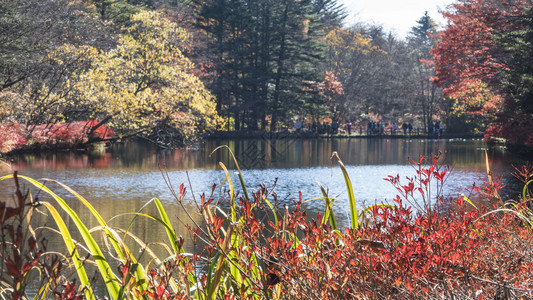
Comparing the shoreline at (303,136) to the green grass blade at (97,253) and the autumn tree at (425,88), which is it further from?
the green grass blade at (97,253)

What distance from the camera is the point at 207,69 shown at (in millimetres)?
41844

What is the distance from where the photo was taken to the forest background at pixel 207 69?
21672 mm

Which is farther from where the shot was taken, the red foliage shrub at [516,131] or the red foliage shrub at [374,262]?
the red foliage shrub at [516,131]

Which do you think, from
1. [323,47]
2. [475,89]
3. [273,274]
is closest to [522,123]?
[475,89]

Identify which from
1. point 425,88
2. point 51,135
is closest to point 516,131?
point 51,135

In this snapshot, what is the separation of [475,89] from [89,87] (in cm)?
1716

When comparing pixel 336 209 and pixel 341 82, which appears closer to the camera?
pixel 336 209

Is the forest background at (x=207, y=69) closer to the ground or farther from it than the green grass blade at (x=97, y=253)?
farther from it

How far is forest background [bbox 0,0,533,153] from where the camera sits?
853 inches

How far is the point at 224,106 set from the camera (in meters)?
43.8

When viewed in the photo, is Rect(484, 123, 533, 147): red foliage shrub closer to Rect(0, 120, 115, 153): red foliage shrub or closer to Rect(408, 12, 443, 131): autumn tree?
Rect(0, 120, 115, 153): red foliage shrub

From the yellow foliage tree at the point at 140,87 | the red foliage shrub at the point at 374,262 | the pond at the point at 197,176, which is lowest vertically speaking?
the pond at the point at 197,176

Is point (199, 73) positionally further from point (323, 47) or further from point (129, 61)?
point (129, 61)

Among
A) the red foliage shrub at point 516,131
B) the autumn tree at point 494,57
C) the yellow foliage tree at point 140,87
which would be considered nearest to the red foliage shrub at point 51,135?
the yellow foliage tree at point 140,87
